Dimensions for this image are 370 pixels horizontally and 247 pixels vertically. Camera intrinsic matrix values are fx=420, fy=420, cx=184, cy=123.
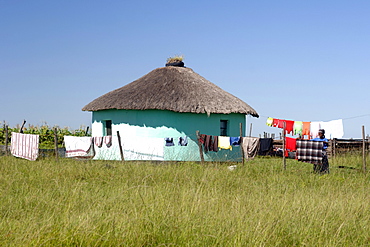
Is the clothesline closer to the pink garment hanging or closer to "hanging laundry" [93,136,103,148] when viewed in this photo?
the pink garment hanging

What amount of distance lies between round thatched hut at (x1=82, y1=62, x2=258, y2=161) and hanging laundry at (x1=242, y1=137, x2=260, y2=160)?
3.00 meters

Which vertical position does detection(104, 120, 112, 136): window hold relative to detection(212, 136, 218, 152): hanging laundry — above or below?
above

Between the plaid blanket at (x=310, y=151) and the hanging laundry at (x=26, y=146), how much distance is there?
28.0ft

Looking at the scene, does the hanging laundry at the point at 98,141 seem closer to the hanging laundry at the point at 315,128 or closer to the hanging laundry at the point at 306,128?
the hanging laundry at the point at 306,128

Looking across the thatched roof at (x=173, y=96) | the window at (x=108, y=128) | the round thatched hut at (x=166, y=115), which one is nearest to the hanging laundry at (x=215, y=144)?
the round thatched hut at (x=166, y=115)

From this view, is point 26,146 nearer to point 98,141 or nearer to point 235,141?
point 98,141

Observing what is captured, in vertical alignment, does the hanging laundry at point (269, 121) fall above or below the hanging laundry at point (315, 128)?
above

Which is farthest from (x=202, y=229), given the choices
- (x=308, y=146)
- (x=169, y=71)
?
(x=169, y=71)

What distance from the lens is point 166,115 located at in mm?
16734

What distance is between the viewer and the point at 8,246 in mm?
3867

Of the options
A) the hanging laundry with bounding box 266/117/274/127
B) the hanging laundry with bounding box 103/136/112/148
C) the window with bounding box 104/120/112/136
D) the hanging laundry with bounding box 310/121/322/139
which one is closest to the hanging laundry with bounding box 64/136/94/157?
the hanging laundry with bounding box 103/136/112/148

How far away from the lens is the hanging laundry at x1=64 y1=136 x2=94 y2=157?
1505cm

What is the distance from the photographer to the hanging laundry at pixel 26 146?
1423cm

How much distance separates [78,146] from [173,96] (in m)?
4.35
